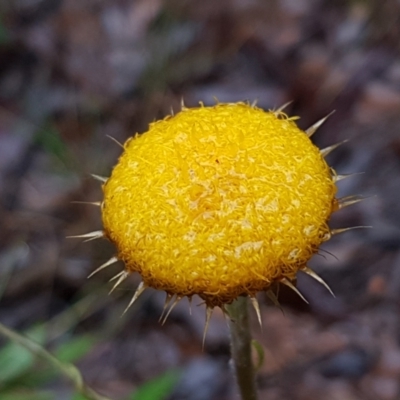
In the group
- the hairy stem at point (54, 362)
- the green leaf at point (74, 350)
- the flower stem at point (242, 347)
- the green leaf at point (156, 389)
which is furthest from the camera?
the green leaf at point (74, 350)

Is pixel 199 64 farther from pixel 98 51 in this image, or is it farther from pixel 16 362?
pixel 16 362

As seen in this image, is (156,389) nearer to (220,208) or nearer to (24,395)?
(24,395)

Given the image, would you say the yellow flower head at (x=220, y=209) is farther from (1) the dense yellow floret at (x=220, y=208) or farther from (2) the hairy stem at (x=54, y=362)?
(2) the hairy stem at (x=54, y=362)

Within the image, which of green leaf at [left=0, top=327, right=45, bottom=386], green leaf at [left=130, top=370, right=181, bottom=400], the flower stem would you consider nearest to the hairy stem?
the flower stem

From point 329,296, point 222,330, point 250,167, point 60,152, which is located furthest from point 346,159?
point 250,167

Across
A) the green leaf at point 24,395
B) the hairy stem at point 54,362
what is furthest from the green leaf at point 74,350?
the hairy stem at point 54,362

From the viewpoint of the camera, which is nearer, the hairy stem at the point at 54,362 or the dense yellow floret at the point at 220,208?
the dense yellow floret at the point at 220,208

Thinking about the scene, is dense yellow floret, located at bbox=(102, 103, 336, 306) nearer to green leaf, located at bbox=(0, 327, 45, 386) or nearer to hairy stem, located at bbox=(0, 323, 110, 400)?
hairy stem, located at bbox=(0, 323, 110, 400)

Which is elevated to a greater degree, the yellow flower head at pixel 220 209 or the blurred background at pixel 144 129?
the yellow flower head at pixel 220 209
